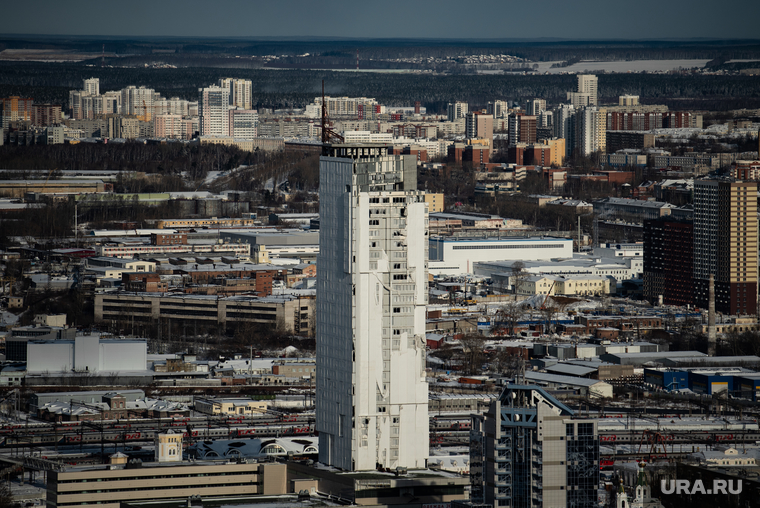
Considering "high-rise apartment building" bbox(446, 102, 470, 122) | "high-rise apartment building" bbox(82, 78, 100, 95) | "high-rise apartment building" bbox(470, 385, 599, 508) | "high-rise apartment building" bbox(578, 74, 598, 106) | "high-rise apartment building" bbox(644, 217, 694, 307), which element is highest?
"high-rise apartment building" bbox(578, 74, 598, 106)

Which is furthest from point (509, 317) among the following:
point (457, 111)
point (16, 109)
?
point (457, 111)

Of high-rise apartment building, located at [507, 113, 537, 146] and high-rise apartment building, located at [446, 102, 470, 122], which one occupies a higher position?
high-rise apartment building, located at [446, 102, 470, 122]

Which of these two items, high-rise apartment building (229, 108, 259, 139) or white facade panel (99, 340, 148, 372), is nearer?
white facade panel (99, 340, 148, 372)

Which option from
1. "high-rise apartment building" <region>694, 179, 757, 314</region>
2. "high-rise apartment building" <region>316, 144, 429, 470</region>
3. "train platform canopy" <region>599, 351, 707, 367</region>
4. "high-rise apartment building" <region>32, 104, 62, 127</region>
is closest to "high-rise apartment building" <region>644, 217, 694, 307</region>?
"high-rise apartment building" <region>694, 179, 757, 314</region>

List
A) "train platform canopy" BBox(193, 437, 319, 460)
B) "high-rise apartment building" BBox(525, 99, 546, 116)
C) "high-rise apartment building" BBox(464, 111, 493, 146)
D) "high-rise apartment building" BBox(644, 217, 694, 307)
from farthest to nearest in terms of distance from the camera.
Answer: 1. "high-rise apartment building" BBox(525, 99, 546, 116)
2. "high-rise apartment building" BBox(464, 111, 493, 146)
3. "high-rise apartment building" BBox(644, 217, 694, 307)
4. "train platform canopy" BBox(193, 437, 319, 460)

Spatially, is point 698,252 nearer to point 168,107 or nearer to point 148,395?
point 148,395

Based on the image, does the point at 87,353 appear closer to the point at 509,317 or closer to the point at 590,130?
the point at 509,317

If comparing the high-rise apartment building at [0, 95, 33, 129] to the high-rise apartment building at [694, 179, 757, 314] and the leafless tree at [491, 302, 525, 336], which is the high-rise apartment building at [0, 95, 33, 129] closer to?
the leafless tree at [491, 302, 525, 336]
